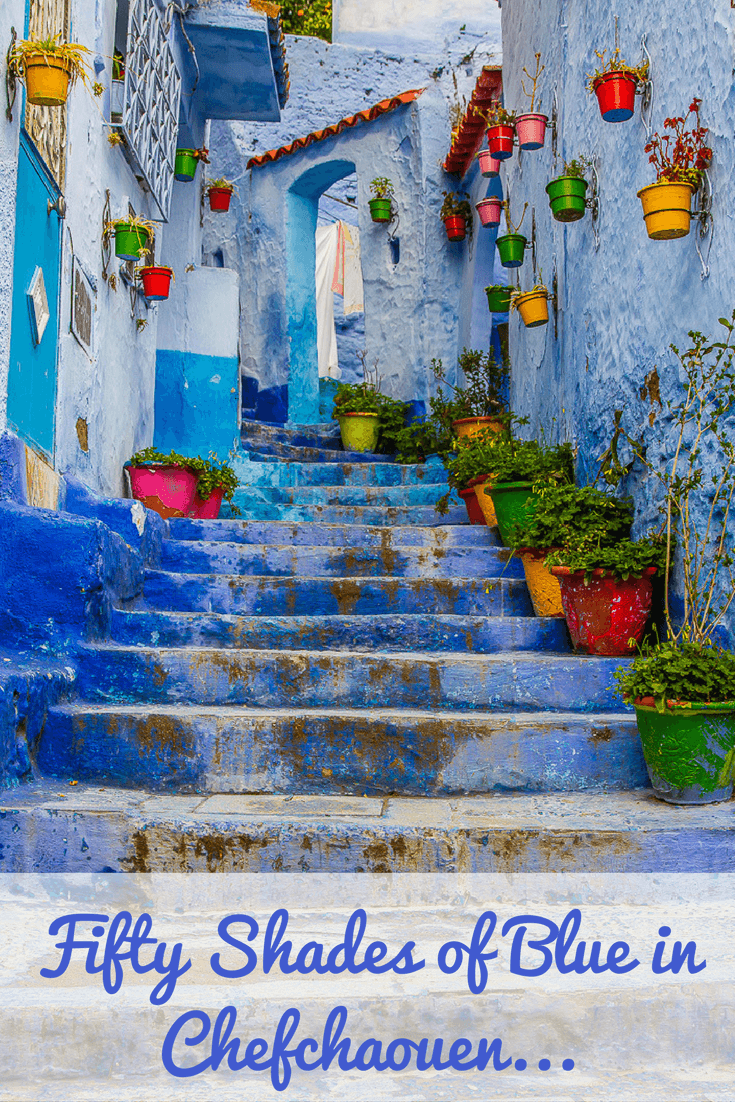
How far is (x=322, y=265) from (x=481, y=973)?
452 inches

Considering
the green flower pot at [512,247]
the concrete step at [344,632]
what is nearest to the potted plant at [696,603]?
the concrete step at [344,632]

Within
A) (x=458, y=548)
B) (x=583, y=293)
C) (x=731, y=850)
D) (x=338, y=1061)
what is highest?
(x=583, y=293)

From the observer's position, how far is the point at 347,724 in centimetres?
322

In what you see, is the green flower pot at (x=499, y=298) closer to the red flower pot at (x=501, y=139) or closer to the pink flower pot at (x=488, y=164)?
the pink flower pot at (x=488, y=164)

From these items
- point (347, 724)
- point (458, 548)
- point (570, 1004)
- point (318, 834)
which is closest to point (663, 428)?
point (458, 548)

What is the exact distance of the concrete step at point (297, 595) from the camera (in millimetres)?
4441

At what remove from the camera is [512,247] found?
6270mm

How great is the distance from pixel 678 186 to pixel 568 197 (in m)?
1.32

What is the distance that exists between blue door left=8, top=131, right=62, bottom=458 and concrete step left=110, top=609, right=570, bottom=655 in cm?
85

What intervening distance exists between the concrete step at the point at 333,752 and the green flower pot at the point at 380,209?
24.5 feet

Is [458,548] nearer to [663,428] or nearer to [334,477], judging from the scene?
[663,428]

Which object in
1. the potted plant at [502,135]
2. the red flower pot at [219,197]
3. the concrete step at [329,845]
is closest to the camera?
the concrete step at [329,845]

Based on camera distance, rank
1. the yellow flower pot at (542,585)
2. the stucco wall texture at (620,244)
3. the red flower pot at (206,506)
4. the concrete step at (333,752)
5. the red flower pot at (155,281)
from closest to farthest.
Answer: the concrete step at (333,752), the stucco wall texture at (620,244), the yellow flower pot at (542,585), the red flower pot at (206,506), the red flower pot at (155,281)

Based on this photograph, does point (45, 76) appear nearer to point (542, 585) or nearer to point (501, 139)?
point (542, 585)
